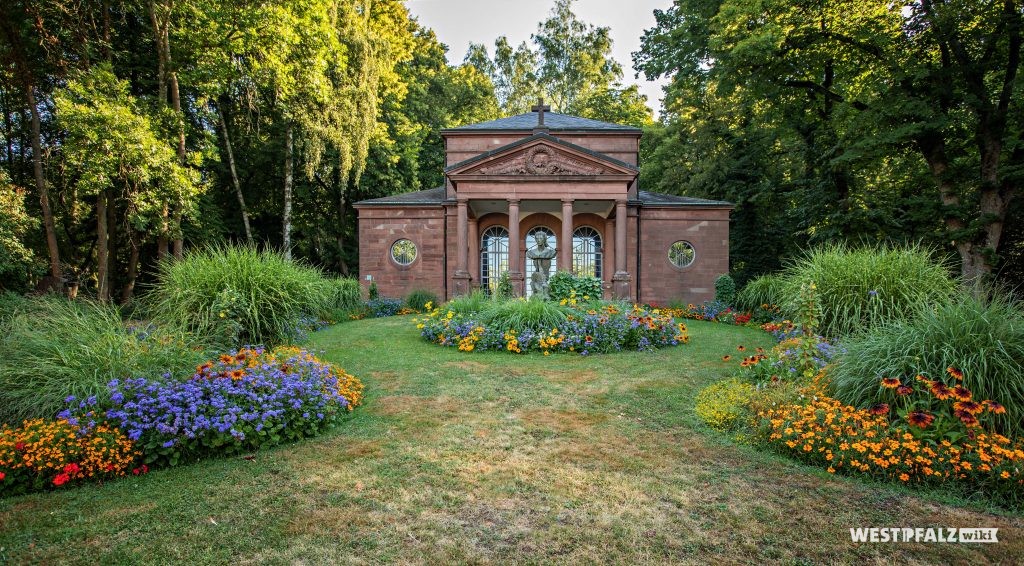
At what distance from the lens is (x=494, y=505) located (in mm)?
3104

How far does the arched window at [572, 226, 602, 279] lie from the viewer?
66.7 ft

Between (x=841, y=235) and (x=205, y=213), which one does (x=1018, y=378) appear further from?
(x=205, y=213)

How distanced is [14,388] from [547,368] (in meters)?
6.19

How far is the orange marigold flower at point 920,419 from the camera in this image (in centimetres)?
352

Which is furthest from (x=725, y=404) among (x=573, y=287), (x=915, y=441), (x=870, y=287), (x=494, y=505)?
(x=573, y=287)

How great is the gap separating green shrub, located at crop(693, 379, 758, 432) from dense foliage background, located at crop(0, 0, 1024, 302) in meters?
8.77

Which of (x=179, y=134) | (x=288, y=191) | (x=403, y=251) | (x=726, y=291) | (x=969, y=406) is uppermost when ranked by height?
(x=179, y=134)

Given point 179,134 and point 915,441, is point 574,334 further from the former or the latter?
point 179,134

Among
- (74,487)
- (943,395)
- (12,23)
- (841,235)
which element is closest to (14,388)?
(74,487)

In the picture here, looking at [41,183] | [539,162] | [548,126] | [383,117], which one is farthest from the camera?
[383,117]

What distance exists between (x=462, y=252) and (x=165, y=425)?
45.7 ft

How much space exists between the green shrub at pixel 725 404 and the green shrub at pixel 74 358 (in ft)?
18.3

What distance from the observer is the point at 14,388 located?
13.9 feet

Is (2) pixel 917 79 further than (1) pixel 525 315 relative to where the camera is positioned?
Yes
